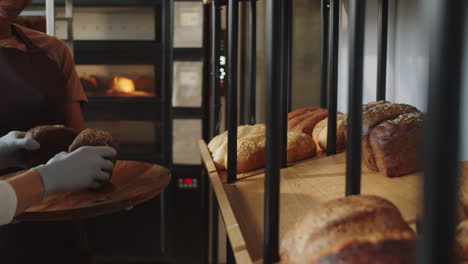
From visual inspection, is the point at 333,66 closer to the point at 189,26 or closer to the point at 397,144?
the point at 397,144

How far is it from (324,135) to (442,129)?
3.14ft

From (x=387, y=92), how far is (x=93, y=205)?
87 centimetres

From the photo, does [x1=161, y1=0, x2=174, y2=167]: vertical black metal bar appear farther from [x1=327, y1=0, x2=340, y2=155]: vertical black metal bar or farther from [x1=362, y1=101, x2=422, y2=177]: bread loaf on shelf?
[x1=362, y1=101, x2=422, y2=177]: bread loaf on shelf

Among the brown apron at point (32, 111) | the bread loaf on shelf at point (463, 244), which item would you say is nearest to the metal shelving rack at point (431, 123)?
the bread loaf on shelf at point (463, 244)

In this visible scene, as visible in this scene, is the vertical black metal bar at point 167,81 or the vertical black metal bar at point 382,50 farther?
the vertical black metal bar at point 167,81

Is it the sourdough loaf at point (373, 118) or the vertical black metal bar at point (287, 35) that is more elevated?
the vertical black metal bar at point (287, 35)

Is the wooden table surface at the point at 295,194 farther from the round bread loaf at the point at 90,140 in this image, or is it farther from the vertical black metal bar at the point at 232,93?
the round bread loaf at the point at 90,140

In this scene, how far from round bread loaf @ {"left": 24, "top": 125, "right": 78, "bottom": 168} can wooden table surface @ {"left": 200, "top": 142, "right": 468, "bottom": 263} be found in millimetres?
670

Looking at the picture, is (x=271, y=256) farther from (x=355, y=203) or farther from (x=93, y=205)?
(x=93, y=205)

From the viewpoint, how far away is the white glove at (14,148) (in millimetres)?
1417

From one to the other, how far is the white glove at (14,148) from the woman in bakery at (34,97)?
25 cm

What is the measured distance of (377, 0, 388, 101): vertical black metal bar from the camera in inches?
43.4

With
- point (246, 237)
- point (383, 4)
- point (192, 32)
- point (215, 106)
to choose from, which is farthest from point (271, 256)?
point (192, 32)

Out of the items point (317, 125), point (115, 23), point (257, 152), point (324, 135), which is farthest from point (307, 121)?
point (115, 23)
